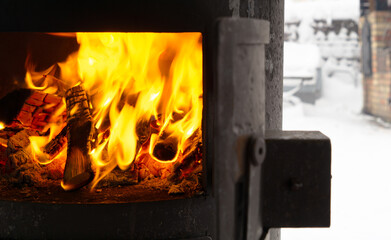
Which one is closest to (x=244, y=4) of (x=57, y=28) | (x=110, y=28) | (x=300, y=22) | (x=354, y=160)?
(x=110, y=28)

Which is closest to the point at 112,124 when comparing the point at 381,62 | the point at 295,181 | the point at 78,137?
the point at 78,137

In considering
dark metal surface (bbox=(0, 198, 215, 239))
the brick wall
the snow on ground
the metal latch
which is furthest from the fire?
the brick wall

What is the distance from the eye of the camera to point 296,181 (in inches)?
59.5

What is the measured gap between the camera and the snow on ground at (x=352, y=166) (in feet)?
10.7

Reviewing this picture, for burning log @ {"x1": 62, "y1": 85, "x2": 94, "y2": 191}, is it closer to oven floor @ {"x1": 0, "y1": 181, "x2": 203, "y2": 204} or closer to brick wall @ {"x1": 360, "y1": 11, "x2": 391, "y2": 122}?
oven floor @ {"x1": 0, "y1": 181, "x2": 203, "y2": 204}

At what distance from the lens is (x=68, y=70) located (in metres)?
2.07

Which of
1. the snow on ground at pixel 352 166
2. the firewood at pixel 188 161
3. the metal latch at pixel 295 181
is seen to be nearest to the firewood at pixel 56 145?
the firewood at pixel 188 161

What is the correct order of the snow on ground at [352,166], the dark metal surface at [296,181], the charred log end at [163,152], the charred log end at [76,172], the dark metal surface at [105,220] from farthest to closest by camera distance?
the snow on ground at [352,166], the charred log end at [163,152], the charred log end at [76,172], the dark metal surface at [105,220], the dark metal surface at [296,181]

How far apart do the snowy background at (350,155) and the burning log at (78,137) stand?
5.71ft

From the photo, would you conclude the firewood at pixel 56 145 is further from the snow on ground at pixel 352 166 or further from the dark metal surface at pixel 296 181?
the snow on ground at pixel 352 166

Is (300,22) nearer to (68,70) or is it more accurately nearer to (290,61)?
(290,61)

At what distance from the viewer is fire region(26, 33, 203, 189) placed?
1.87 m

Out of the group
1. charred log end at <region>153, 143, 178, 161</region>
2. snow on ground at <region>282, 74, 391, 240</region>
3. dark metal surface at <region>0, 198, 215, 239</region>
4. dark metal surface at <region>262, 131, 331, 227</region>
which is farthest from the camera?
snow on ground at <region>282, 74, 391, 240</region>

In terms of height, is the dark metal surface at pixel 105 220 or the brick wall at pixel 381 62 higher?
the brick wall at pixel 381 62
